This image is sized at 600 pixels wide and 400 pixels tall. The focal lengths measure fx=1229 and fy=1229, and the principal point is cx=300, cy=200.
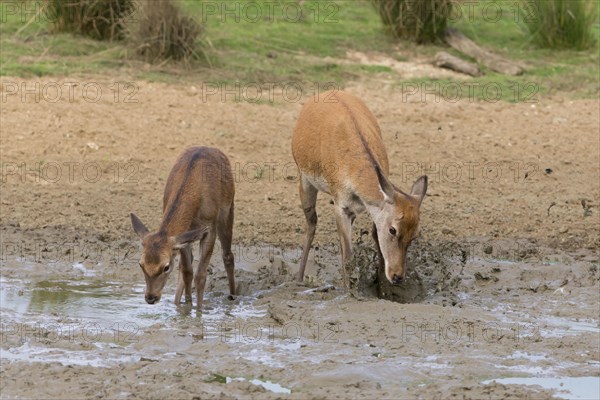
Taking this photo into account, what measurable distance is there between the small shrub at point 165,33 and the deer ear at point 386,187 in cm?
723

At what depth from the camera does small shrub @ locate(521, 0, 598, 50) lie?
18.9 metres

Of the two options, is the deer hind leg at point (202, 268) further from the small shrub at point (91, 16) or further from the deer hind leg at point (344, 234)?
the small shrub at point (91, 16)

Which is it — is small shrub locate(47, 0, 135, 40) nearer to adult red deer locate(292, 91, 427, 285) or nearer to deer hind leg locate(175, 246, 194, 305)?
adult red deer locate(292, 91, 427, 285)

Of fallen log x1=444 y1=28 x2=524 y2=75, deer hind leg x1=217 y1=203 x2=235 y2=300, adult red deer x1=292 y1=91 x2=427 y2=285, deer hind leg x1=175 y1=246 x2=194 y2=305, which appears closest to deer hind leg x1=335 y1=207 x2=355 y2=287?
adult red deer x1=292 y1=91 x2=427 y2=285

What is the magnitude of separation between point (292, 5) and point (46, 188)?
7767 mm

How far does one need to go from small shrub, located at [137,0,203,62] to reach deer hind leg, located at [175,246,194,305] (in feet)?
22.2

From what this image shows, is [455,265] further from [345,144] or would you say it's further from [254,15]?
[254,15]

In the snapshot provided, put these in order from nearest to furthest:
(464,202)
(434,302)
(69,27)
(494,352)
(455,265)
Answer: (494,352)
(434,302)
(455,265)
(464,202)
(69,27)

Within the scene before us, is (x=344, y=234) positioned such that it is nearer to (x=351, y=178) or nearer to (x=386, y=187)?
(x=351, y=178)

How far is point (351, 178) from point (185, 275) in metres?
1.69

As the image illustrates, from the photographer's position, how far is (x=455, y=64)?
1812cm

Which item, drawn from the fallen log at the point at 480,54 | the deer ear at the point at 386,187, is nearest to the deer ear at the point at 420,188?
the deer ear at the point at 386,187

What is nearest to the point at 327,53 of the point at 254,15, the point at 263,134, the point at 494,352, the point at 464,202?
the point at 254,15

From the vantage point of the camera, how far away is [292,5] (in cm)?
2041
